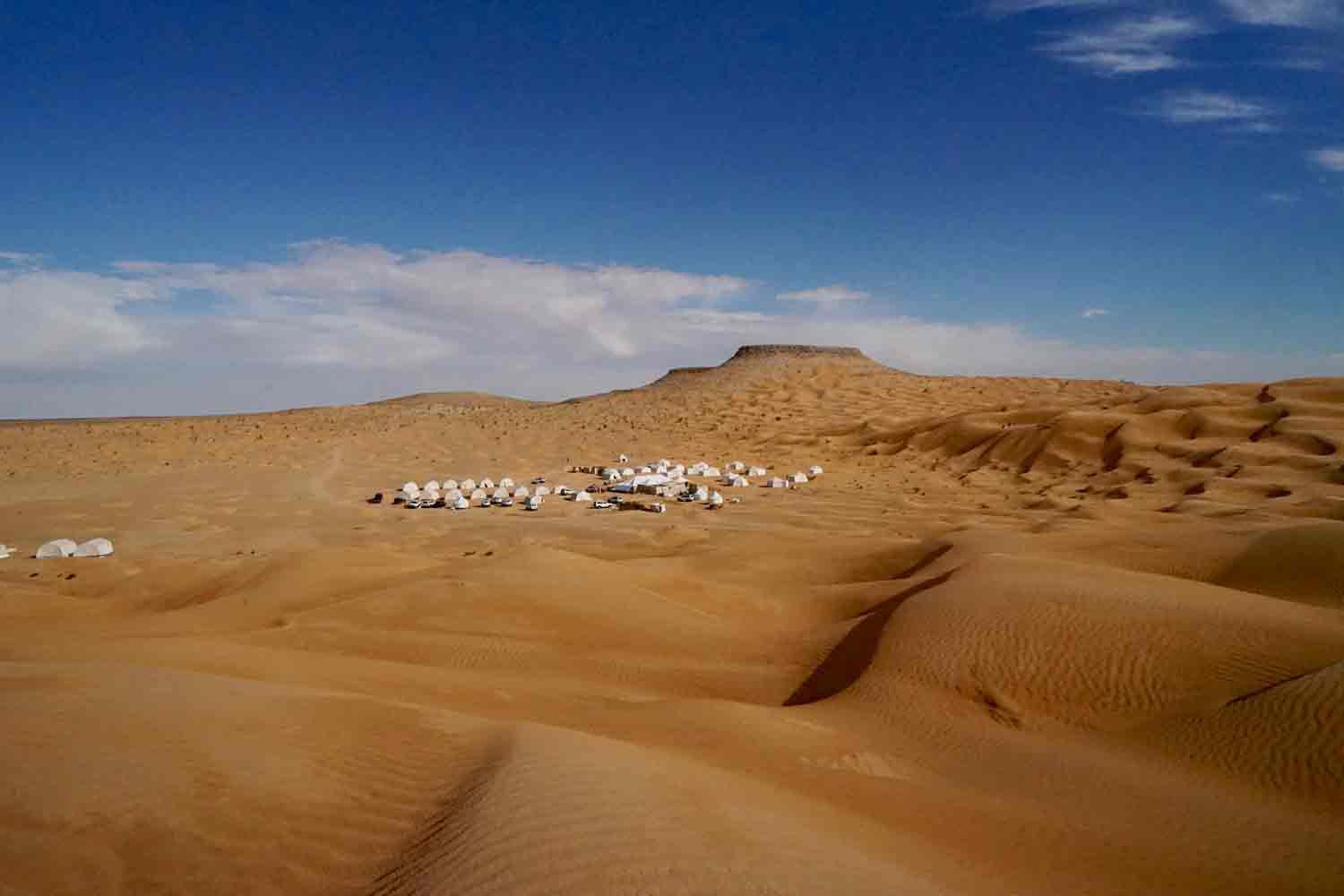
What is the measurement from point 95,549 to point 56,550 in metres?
0.48

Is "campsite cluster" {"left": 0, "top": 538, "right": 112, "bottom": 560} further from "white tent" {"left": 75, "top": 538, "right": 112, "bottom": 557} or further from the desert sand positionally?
the desert sand

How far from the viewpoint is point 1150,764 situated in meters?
5.34

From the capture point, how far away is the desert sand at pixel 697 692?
3414mm

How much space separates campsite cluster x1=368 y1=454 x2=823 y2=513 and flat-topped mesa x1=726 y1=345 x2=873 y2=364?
23796 millimetres

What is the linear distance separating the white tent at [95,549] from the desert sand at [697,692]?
1.23ft

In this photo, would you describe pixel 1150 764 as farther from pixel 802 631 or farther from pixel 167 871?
pixel 167 871

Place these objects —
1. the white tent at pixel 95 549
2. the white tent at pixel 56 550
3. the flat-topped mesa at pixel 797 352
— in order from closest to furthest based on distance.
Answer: the white tent at pixel 56 550
the white tent at pixel 95 549
the flat-topped mesa at pixel 797 352

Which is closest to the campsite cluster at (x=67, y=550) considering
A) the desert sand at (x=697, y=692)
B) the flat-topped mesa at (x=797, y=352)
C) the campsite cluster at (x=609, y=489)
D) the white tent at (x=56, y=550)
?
the white tent at (x=56, y=550)

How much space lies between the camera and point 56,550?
37.0 ft

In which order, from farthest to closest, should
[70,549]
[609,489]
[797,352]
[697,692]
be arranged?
[797,352] < [609,489] < [70,549] < [697,692]

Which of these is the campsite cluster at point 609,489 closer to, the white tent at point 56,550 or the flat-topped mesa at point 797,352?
the white tent at point 56,550

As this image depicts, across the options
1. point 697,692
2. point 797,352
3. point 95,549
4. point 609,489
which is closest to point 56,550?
point 95,549

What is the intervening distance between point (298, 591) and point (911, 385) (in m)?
28.4

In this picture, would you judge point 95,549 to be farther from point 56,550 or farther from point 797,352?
point 797,352
